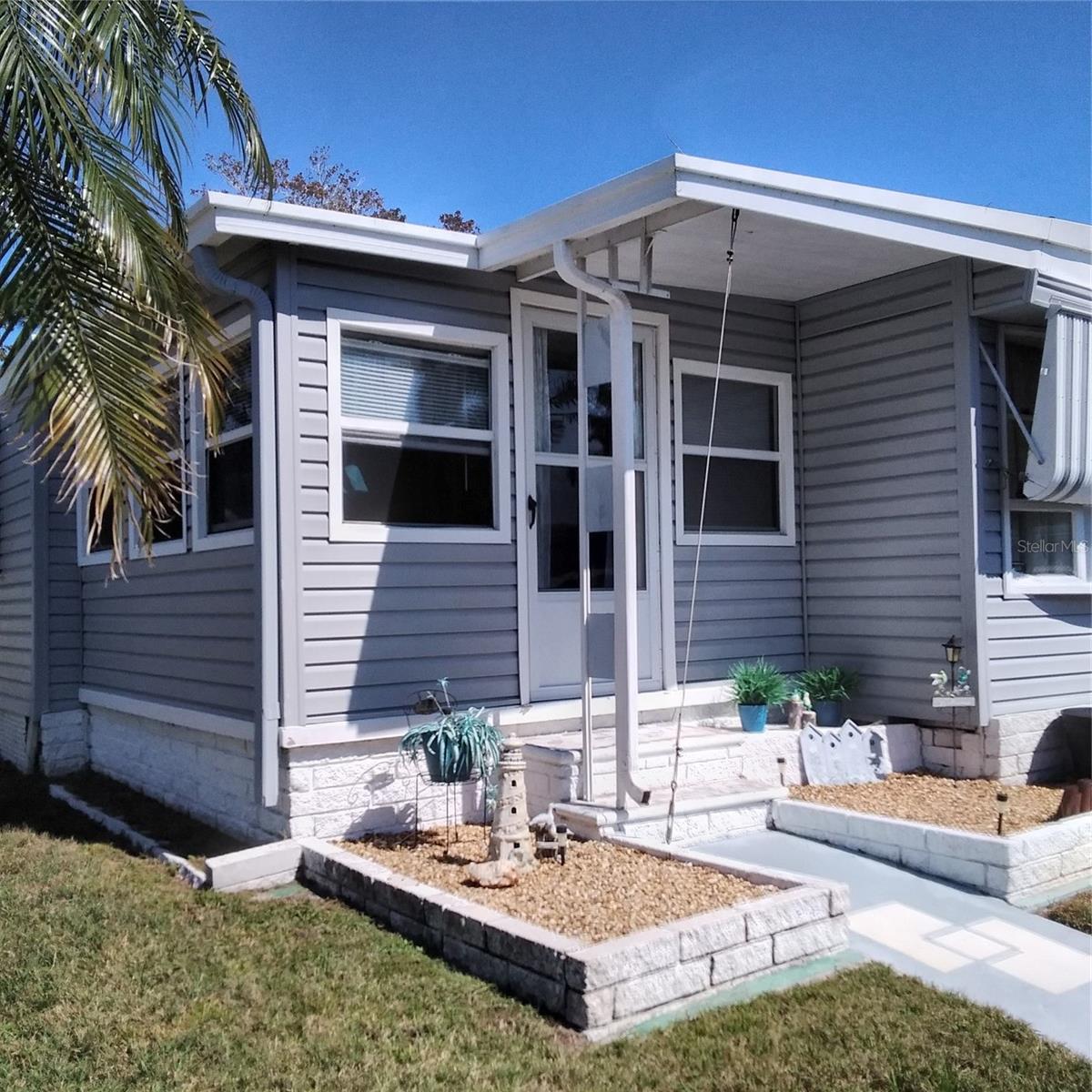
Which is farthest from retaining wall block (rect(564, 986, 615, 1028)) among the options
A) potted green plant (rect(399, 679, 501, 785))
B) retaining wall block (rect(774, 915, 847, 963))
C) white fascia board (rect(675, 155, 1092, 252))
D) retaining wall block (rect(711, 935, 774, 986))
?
white fascia board (rect(675, 155, 1092, 252))

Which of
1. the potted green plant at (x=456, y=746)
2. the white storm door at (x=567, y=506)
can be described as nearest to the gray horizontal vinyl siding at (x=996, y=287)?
the white storm door at (x=567, y=506)

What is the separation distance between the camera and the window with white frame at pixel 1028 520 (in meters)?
6.61

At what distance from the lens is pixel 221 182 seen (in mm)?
19891

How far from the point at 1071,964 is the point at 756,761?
2245 millimetres

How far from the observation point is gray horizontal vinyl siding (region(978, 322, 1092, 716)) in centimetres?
647

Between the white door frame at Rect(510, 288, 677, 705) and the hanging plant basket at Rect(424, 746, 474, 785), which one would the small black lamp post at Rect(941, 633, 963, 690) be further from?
the hanging plant basket at Rect(424, 746, 474, 785)

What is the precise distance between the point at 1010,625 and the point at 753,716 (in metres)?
1.74

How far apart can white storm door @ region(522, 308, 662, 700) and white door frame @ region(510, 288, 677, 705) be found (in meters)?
0.03

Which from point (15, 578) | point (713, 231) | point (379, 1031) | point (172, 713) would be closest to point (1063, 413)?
point (713, 231)

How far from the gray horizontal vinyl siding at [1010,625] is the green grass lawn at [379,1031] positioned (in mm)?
3126

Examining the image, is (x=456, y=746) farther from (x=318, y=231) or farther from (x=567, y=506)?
(x=318, y=231)

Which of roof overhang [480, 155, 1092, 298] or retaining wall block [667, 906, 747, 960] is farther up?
Result: roof overhang [480, 155, 1092, 298]

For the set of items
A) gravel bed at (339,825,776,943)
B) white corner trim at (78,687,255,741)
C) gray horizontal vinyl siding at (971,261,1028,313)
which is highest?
gray horizontal vinyl siding at (971,261,1028,313)

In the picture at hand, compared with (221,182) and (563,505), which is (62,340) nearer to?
(563,505)
